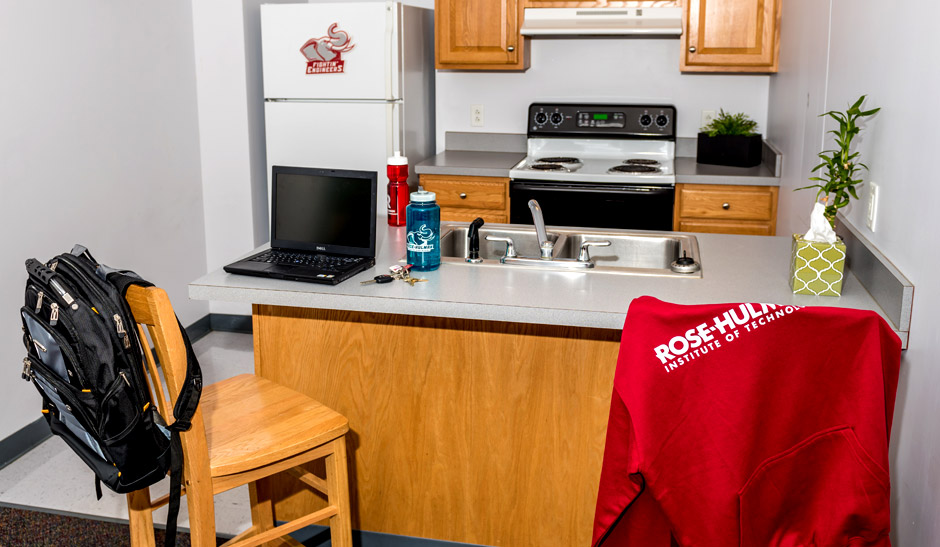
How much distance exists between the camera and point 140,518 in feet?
6.22

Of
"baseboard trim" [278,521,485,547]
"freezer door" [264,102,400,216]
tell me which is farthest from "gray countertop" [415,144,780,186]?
"baseboard trim" [278,521,485,547]

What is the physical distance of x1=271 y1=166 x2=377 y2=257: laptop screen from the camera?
2121 mm

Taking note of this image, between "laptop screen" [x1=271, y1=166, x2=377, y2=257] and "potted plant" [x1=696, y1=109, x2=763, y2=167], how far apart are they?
231cm

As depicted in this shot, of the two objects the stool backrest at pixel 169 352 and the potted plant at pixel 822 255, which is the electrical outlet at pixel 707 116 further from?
the stool backrest at pixel 169 352

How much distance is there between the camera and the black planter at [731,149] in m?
3.83

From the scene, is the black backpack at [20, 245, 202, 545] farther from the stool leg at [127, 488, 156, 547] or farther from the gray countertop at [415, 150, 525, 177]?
the gray countertop at [415, 150, 525, 177]

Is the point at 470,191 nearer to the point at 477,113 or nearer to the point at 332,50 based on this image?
the point at 477,113

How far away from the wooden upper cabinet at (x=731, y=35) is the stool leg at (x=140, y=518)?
2989 mm

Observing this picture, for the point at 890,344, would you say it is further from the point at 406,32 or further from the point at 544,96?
the point at 544,96

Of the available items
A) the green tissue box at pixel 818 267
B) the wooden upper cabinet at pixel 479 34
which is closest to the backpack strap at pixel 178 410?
the green tissue box at pixel 818 267

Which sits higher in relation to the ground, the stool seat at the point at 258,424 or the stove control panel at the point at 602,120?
the stove control panel at the point at 602,120

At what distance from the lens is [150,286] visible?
1.56 meters

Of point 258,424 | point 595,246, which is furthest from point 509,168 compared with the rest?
point 258,424

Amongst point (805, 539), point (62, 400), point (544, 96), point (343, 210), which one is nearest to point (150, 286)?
point (62, 400)
